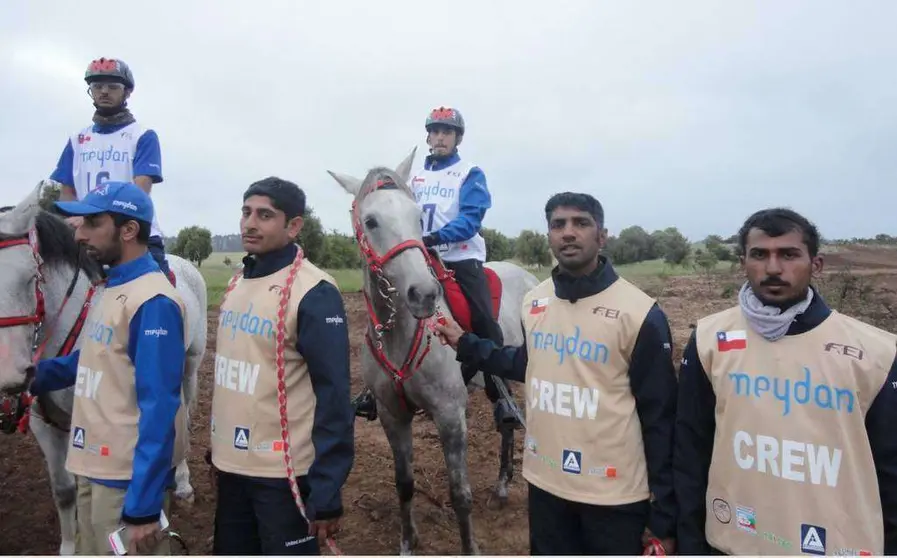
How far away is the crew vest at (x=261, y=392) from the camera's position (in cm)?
244

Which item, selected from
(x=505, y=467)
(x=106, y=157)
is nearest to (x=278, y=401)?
(x=106, y=157)

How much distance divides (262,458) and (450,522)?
122 inches

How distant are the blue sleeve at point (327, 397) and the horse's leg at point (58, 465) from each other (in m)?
2.51

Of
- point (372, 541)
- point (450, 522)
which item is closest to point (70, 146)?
point (372, 541)

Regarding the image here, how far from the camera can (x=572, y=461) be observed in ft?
8.18

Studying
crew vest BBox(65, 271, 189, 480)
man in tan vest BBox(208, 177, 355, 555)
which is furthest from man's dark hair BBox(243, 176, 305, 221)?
crew vest BBox(65, 271, 189, 480)

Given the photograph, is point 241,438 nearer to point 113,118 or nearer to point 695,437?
point 695,437

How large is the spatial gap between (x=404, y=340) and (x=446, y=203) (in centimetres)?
149

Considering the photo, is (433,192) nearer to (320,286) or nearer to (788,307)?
(320,286)

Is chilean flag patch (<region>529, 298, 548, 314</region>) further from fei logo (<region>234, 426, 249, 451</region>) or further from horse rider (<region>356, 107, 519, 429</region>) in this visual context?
horse rider (<region>356, 107, 519, 429</region>)

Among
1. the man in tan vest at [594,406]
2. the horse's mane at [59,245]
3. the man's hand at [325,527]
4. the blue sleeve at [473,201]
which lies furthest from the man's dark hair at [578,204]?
the horse's mane at [59,245]

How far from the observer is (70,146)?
15.1 feet

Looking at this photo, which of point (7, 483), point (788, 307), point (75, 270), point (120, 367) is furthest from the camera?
point (7, 483)

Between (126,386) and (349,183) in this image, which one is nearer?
(126,386)
